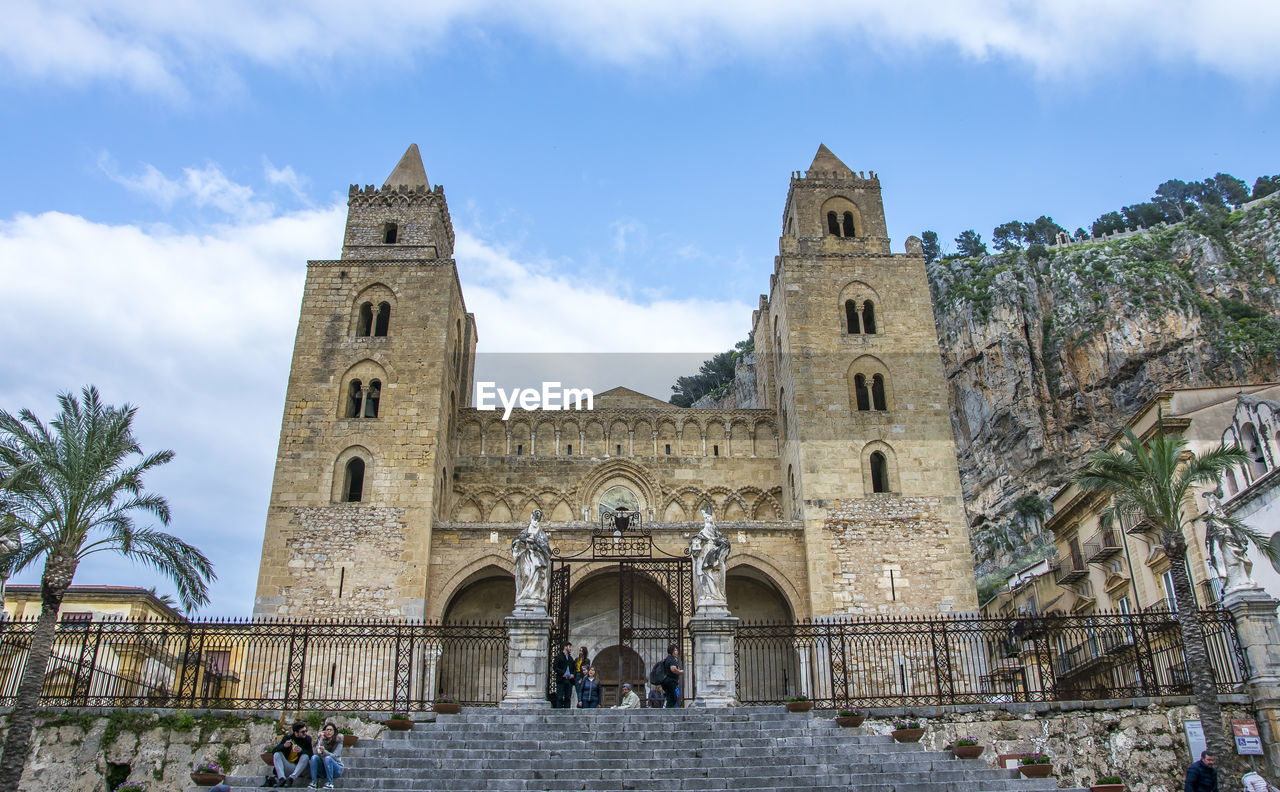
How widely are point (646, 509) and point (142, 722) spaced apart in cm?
1818

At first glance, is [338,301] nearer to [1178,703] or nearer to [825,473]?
[825,473]

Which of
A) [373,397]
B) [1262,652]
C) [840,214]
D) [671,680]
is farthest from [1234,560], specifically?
[373,397]

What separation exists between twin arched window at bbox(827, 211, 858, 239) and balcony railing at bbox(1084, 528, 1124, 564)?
482 inches

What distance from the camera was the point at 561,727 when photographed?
1362cm

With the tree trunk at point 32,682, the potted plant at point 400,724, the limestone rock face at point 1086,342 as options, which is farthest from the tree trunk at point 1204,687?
the limestone rock face at point 1086,342

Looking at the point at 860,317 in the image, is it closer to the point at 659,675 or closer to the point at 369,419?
the point at 369,419

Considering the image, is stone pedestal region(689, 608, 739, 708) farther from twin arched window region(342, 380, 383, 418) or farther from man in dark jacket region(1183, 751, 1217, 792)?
twin arched window region(342, 380, 383, 418)

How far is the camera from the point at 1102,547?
26.2 metres

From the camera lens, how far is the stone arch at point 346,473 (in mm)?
26172

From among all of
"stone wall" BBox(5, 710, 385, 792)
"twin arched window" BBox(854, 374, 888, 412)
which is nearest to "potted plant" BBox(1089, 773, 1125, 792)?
"stone wall" BBox(5, 710, 385, 792)

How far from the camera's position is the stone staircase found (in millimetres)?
11281

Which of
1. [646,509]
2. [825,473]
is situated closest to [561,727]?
[825,473]

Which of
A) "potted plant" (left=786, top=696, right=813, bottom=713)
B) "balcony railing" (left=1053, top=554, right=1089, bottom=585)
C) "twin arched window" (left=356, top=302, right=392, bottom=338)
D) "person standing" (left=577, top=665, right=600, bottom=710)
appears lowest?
"potted plant" (left=786, top=696, right=813, bottom=713)

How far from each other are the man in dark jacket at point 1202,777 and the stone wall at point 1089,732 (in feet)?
8.59
